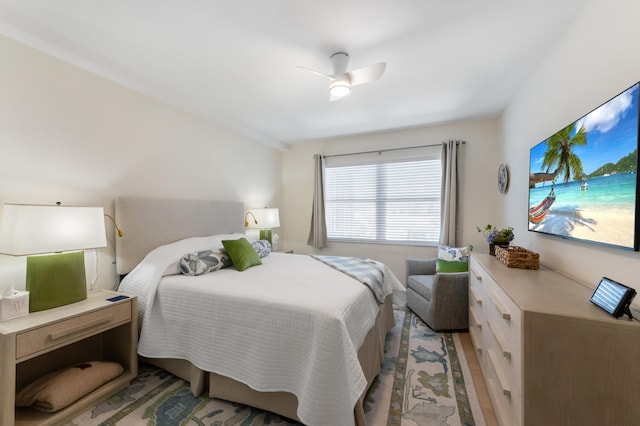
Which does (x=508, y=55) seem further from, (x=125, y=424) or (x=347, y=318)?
(x=125, y=424)

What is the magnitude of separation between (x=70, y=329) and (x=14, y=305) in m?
0.32

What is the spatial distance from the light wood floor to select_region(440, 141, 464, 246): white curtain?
1308mm

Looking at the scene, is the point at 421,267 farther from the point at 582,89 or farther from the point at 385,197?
the point at 582,89

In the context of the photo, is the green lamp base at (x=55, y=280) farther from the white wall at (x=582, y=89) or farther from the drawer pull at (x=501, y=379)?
the white wall at (x=582, y=89)

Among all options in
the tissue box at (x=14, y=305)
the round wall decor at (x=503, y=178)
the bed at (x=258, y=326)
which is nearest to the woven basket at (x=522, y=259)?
the bed at (x=258, y=326)

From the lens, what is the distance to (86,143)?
209cm

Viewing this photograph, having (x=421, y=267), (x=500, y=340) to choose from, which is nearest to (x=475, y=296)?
(x=500, y=340)

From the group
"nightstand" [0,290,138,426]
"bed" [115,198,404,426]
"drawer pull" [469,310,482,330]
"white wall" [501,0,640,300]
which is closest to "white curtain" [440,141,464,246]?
"white wall" [501,0,640,300]

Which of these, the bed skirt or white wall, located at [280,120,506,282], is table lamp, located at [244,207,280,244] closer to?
white wall, located at [280,120,506,282]

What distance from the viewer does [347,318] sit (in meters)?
1.50

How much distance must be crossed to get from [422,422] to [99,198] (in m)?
2.93

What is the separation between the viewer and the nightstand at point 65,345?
135 centimetres

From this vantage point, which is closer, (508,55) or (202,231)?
(508,55)

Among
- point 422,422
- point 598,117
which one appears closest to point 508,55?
point 598,117
